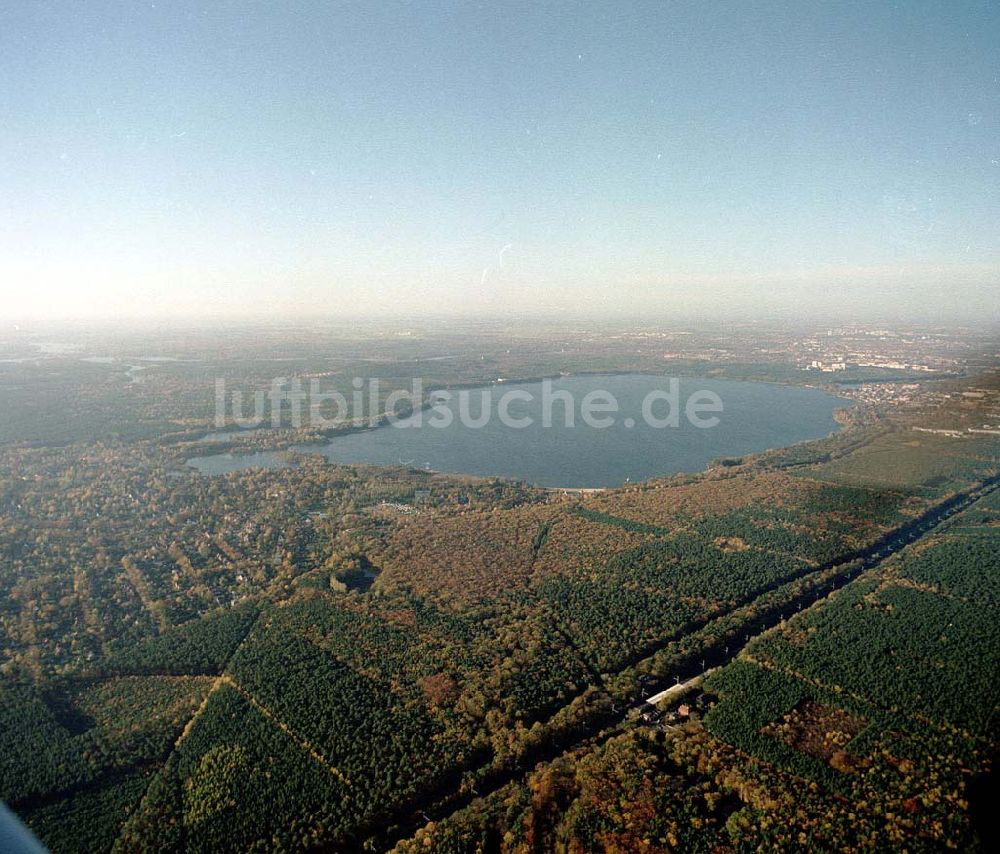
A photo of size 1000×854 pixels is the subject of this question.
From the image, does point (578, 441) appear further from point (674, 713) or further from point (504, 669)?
point (674, 713)

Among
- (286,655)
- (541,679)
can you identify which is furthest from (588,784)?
(286,655)

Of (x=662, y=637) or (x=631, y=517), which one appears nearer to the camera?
(x=662, y=637)

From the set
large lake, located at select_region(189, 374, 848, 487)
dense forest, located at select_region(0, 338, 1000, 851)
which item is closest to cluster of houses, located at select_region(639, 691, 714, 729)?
dense forest, located at select_region(0, 338, 1000, 851)

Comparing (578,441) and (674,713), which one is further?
(578,441)

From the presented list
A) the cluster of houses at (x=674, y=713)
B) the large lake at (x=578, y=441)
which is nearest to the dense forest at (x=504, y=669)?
the cluster of houses at (x=674, y=713)

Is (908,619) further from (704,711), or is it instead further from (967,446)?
(967,446)

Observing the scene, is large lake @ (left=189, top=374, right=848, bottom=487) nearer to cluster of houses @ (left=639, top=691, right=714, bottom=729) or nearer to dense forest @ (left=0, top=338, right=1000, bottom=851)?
dense forest @ (left=0, top=338, right=1000, bottom=851)

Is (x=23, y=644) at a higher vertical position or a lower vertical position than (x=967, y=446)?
lower

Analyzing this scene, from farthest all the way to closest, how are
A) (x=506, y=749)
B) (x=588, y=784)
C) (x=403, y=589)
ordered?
(x=403, y=589) → (x=506, y=749) → (x=588, y=784)

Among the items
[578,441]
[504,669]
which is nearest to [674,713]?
[504,669]
